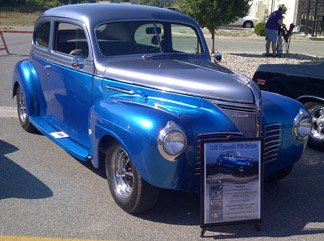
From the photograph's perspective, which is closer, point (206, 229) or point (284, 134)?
point (206, 229)

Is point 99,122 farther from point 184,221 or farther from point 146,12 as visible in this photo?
point 146,12

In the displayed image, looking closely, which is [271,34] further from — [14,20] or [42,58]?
[14,20]

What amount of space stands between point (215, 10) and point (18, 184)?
37.5 ft

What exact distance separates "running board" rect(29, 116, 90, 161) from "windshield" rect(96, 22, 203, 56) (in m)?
1.09

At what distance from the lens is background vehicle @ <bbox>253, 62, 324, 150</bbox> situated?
566 cm

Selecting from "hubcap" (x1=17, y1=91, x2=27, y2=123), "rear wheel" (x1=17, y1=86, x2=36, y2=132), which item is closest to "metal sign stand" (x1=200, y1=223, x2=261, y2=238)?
"rear wheel" (x1=17, y1=86, x2=36, y2=132)

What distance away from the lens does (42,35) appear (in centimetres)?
599

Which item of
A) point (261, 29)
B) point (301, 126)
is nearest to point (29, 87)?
point (301, 126)

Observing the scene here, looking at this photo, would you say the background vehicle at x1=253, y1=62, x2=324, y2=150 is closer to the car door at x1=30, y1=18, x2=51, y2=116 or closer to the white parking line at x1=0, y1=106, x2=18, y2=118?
the car door at x1=30, y1=18, x2=51, y2=116

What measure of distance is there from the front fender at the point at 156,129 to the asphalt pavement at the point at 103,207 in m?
0.52

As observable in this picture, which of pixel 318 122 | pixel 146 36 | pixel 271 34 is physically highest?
pixel 146 36

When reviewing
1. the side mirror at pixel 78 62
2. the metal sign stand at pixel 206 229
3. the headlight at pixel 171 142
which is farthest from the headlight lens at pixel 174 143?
the side mirror at pixel 78 62

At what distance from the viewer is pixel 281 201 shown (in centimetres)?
432

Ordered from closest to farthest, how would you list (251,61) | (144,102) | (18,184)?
1. (144,102)
2. (18,184)
3. (251,61)
